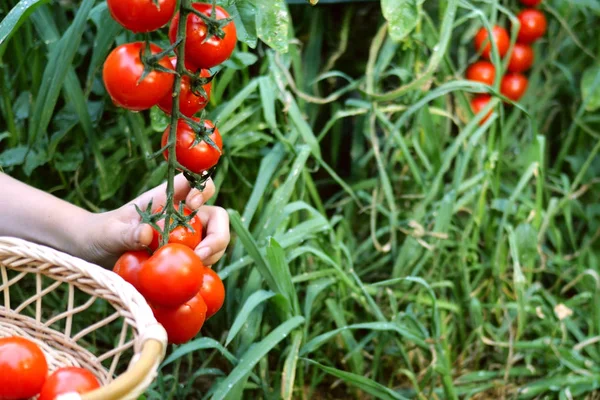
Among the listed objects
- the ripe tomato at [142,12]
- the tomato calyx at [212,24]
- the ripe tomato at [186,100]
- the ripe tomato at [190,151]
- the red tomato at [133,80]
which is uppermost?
the ripe tomato at [142,12]

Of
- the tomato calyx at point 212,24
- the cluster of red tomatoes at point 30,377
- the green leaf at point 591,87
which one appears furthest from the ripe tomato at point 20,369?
the green leaf at point 591,87

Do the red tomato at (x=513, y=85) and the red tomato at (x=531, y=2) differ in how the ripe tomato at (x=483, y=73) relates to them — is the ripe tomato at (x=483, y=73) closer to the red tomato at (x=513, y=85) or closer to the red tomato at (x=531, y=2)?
the red tomato at (x=513, y=85)

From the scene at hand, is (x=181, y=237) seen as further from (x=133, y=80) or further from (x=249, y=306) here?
(x=249, y=306)

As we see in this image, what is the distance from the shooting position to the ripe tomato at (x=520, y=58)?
1534 mm

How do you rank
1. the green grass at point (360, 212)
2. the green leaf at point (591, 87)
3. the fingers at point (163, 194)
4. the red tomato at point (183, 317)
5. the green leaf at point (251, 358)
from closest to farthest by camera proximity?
the red tomato at point (183, 317)
the fingers at point (163, 194)
the green leaf at point (251, 358)
the green grass at point (360, 212)
the green leaf at point (591, 87)

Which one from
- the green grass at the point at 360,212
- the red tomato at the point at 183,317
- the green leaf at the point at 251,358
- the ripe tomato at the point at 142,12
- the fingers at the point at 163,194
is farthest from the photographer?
the green grass at the point at 360,212

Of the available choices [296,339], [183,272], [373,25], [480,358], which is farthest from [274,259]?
[373,25]

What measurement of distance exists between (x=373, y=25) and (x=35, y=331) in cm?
110

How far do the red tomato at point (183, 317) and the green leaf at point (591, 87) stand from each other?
1084mm

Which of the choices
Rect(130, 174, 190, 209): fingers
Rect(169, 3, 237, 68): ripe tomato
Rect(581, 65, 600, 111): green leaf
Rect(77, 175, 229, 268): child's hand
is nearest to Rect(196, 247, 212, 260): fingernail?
Rect(77, 175, 229, 268): child's hand

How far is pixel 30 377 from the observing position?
2.07ft

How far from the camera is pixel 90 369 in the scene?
73 centimetres

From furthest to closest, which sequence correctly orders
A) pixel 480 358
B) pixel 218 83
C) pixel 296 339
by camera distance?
pixel 480 358, pixel 218 83, pixel 296 339

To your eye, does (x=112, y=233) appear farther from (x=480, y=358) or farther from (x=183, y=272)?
(x=480, y=358)
